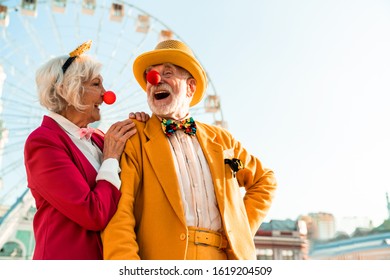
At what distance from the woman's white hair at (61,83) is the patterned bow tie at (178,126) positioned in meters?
0.52

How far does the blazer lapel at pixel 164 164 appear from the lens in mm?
2521

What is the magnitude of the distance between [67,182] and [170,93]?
856mm

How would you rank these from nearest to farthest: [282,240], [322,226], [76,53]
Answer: [76,53] → [322,226] → [282,240]

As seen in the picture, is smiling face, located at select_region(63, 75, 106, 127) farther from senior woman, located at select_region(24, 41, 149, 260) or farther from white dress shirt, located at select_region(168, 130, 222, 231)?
white dress shirt, located at select_region(168, 130, 222, 231)

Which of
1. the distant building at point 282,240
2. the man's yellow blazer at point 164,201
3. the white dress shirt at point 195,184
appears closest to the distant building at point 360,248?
the distant building at point 282,240

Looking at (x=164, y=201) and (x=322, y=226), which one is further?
(x=322, y=226)

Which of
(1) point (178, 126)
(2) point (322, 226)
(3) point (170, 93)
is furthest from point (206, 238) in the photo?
(2) point (322, 226)

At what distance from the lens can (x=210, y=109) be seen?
12.2 meters

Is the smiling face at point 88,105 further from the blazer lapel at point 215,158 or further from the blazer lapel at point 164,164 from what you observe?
the blazer lapel at point 215,158

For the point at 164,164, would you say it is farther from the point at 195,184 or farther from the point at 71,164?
the point at 71,164

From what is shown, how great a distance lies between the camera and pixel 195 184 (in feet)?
8.77
